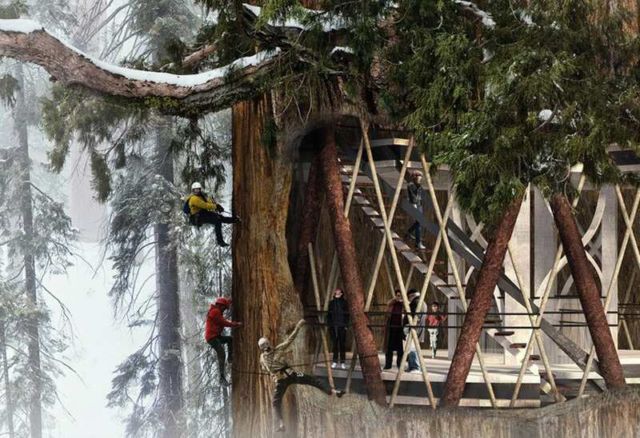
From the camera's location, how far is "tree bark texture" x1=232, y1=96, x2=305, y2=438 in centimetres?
1898

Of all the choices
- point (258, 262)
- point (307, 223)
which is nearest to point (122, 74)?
point (258, 262)

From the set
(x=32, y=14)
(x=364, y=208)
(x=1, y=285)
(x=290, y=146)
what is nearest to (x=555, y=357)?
(x=364, y=208)

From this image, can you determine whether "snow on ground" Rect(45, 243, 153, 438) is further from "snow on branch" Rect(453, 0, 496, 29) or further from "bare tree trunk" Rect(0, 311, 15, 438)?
"snow on branch" Rect(453, 0, 496, 29)

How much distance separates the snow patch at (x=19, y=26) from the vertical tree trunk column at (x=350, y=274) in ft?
12.9

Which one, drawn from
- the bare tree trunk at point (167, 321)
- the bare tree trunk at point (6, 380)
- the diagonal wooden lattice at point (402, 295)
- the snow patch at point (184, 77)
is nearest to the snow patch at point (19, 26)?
the snow patch at point (184, 77)

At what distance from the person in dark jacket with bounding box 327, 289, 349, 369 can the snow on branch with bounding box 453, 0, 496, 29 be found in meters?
4.28

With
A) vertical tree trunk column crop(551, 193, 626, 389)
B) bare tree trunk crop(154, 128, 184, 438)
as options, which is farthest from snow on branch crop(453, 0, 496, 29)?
bare tree trunk crop(154, 128, 184, 438)

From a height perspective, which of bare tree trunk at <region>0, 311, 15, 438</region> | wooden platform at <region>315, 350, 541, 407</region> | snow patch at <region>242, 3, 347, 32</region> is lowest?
wooden platform at <region>315, 350, 541, 407</region>

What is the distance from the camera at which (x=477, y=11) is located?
17.0 meters

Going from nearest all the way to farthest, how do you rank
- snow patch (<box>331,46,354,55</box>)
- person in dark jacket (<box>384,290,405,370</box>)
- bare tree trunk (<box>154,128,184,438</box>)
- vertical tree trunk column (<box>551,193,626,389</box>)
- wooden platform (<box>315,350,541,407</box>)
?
1. snow patch (<box>331,46,354,55</box>)
2. wooden platform (<box>315,350,541,407</box>)
3. vertical tree trunk column (<box>551,193,626,389</box>)
4. person in dark jacket (<box>384,290,405,370</box>)
5. bare tree trunk (<box>154,128,184,438</box>)

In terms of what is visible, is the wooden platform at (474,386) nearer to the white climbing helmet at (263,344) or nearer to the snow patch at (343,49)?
the white climbing helmet at (263,344)

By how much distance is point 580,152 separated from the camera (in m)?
15.2

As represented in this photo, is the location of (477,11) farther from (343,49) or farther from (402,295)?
(402,295)

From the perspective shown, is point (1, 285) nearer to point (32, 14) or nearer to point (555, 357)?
point (32, 14)
